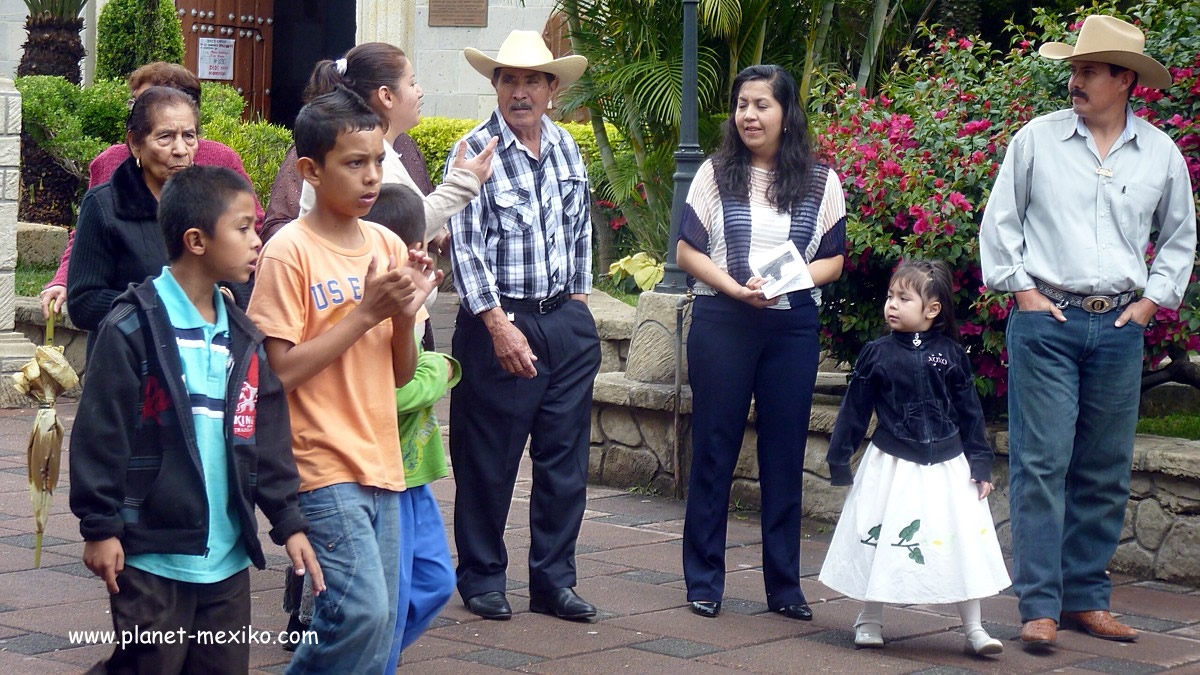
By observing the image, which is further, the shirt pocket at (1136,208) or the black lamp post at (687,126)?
the black lamp post at (687,126)

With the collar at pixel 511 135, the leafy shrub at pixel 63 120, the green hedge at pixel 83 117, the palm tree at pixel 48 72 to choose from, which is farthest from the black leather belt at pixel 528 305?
the palm tree at pixel 48 72

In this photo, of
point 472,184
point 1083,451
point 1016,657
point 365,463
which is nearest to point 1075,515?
point 1083,451

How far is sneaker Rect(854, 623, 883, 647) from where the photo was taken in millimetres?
5047

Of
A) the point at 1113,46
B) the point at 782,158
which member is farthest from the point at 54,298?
the point at 1113,46

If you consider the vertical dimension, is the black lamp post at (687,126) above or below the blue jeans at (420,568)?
above

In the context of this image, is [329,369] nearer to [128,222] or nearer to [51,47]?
[128,222]

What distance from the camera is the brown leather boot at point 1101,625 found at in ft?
17.1

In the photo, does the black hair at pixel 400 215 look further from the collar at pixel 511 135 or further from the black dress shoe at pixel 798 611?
the black dress shoe at pixel 798 611

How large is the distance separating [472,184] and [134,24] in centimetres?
1126

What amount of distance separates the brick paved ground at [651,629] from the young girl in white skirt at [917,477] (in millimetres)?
196

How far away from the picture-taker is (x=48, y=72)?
15031 millimetres

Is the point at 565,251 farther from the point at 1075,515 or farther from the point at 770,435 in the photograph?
the point at 1075,515

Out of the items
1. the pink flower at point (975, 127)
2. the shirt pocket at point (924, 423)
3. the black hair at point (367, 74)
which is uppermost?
the black hair at point (367, 74)

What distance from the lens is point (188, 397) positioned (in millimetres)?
3324
